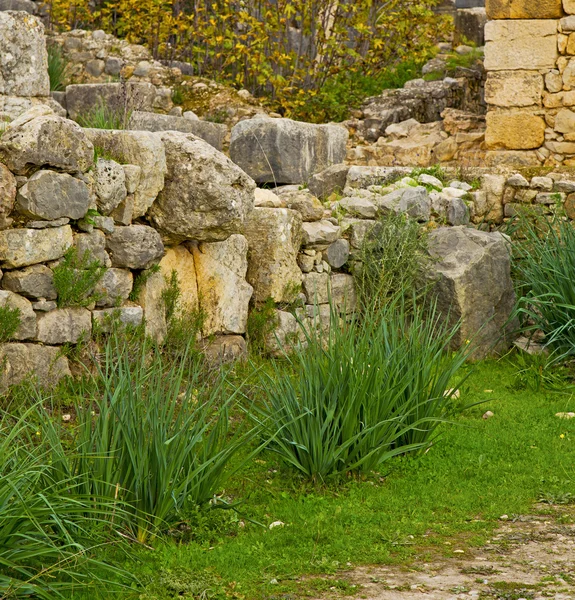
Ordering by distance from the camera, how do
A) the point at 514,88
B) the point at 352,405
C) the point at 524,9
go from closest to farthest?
1. the point at 352,405
2. the point at 524,9
3. the point at 514,88

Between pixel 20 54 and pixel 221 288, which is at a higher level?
pixel 20 54

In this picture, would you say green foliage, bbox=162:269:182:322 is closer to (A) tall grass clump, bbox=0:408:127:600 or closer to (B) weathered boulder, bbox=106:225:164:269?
(B) weathered boulder, bbox=106:225:164:269

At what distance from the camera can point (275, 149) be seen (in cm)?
906

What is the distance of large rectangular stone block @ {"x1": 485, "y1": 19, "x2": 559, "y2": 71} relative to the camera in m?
10.5

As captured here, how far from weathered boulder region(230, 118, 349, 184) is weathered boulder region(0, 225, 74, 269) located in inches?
146

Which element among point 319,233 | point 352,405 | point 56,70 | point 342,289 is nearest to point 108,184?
point 319,233

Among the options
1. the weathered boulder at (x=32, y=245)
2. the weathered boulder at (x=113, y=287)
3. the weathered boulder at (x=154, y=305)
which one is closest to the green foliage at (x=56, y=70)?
the weathered boulder at (x=154, y=305)

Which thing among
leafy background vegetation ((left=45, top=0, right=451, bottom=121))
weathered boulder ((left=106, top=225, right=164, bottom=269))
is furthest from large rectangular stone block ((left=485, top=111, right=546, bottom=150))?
weathered boulder ((left=106, top=225, right=164, bottom=269))

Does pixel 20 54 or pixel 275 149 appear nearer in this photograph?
pixel 20 54

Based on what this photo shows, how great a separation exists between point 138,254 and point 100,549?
8.66 ft

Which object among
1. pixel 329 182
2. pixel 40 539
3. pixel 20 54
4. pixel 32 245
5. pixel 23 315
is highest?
pixel 20 54

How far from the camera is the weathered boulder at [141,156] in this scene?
6.21 m

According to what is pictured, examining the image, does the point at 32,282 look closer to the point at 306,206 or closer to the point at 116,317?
the point at 116,317

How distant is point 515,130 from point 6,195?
686 cm
